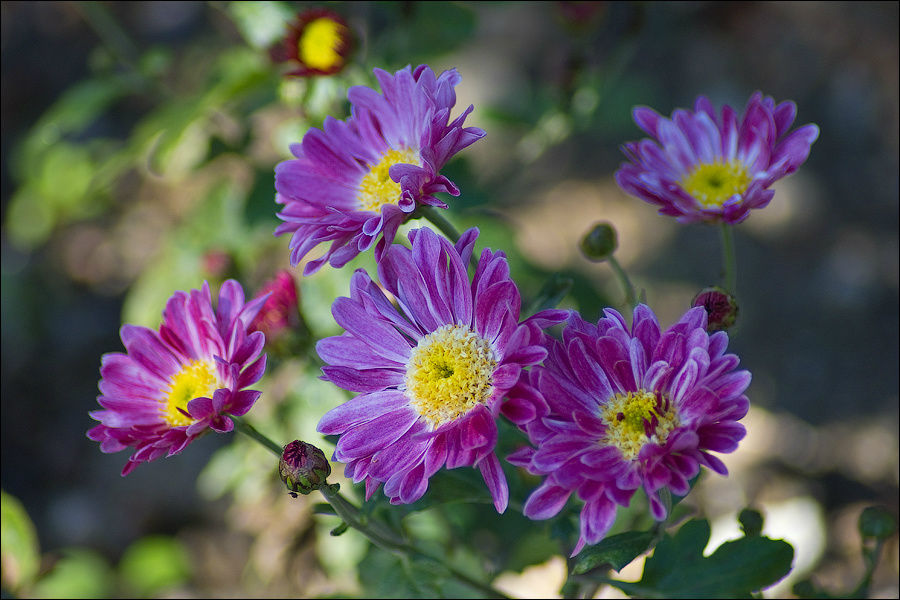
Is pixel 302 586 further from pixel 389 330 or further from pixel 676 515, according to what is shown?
pixel 389 330

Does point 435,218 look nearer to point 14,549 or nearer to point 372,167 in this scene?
point 372,167

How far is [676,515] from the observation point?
1671 mm

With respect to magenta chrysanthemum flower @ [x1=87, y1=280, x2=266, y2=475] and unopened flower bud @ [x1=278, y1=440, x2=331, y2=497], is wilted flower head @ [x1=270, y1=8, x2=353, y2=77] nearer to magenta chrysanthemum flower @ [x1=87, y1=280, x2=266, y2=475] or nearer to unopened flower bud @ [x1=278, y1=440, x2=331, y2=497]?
magenta chrysanthemum flower @ [x1=87, y1=280, x2=266, y2=475]

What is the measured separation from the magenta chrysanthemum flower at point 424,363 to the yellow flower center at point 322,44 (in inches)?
34.2

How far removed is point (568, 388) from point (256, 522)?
2.15 m

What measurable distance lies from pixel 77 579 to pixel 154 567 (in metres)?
0.29

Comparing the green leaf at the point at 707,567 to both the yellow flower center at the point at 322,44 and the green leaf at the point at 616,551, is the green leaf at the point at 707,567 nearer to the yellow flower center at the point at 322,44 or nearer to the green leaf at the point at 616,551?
the green leaf at the point at 616,551

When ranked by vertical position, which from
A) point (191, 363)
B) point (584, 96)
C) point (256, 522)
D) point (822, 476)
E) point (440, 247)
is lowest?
point (256, 522)

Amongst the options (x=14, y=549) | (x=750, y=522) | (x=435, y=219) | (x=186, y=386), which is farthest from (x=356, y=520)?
(x=14, y=549)

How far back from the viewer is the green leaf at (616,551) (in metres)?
1.22

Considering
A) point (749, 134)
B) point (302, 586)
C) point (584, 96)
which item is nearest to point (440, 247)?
point (749, 134)

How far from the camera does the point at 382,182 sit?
1.56 metres

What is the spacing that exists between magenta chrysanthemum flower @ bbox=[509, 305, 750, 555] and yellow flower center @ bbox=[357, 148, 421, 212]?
1.67 feet

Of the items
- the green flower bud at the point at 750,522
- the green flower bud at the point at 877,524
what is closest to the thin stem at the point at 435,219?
the green flower bud at the point at 750,522
